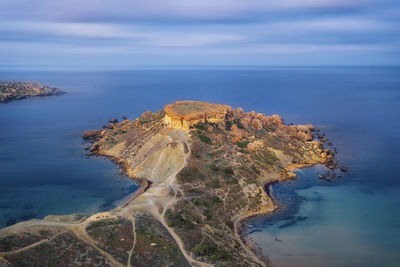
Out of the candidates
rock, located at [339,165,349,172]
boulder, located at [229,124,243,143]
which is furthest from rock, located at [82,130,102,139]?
rock, located at [339,165,349,172]

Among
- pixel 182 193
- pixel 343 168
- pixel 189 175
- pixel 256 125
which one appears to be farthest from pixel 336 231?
pixel 256 125

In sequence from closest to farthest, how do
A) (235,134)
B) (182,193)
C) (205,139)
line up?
(182,193), (205,139), (235,134)

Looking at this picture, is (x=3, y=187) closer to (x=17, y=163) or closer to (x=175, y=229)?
(x=17, y=163)

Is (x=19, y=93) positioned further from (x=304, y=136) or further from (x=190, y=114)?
(x=304, y=136)

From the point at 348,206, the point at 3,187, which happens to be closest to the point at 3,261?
the point at 3,187

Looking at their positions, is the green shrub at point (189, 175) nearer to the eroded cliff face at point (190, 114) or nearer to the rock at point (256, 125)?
the eroded cliff face at point (190, 114)

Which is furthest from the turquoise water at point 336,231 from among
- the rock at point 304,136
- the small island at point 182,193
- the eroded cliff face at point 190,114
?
the eroded cliff face at point 190,114

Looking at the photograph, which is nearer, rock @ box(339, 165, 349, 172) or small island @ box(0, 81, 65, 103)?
rock @ box(339, 165, 349, 172)

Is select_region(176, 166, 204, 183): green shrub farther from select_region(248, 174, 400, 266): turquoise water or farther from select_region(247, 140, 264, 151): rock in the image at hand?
select_region(247, 140, 264, 151): rock

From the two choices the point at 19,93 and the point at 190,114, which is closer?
the point at 190,114
